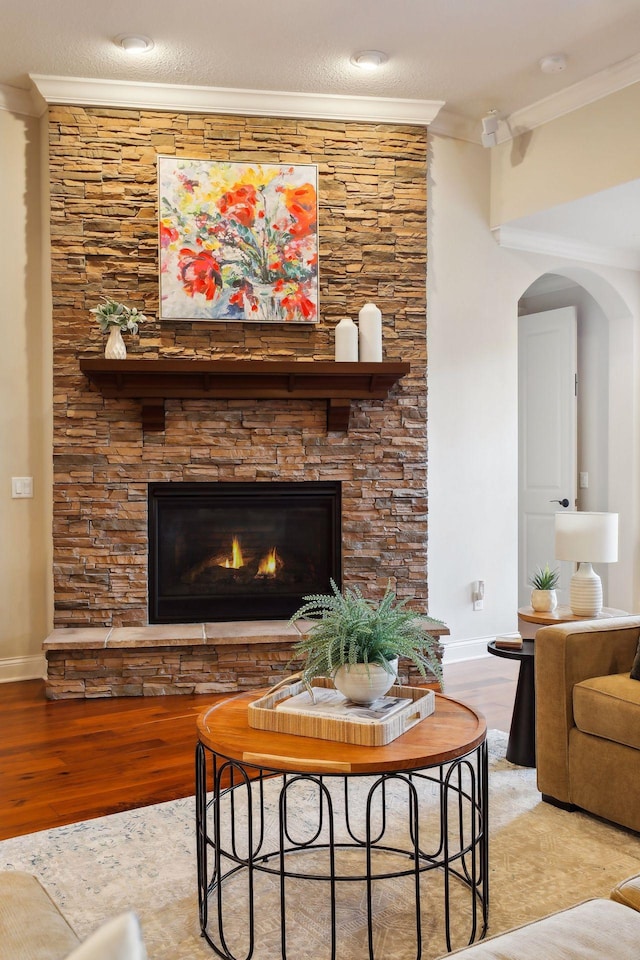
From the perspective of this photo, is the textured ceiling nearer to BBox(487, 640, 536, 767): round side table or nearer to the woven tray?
BBox(487, 640, 536, 767): round side table

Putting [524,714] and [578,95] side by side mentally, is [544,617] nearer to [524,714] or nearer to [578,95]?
[524,714]

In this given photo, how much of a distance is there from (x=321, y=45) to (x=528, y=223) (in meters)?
1.66

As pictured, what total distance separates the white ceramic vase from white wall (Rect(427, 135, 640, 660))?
68.8 inches

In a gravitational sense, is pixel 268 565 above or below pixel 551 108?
below

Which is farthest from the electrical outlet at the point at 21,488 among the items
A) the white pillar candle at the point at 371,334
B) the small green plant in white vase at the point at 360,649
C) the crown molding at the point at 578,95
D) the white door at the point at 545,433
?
the white door at the point at 545,433

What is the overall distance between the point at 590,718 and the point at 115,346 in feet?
9.37

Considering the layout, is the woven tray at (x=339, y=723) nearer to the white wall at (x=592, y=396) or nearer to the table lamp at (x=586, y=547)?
the table lamp at (x=586, y=547)

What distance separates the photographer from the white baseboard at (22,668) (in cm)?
444

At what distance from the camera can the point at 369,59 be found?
4.07m

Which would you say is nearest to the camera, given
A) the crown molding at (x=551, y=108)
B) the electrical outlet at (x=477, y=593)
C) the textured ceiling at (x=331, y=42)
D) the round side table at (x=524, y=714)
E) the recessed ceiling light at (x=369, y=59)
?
the round side table at (x=524, y=714)

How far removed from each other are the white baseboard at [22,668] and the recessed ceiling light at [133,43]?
10.2 ft

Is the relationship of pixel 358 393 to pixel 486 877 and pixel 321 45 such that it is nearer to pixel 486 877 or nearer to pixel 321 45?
pixel 321 45

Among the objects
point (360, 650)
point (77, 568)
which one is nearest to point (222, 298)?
point (77, 568)

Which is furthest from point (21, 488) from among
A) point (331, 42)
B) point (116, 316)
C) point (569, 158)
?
point (569, 158)
